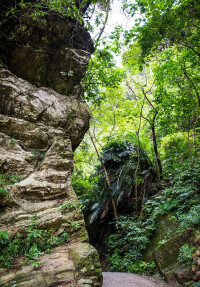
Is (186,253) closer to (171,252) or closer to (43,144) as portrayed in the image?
(171,252)

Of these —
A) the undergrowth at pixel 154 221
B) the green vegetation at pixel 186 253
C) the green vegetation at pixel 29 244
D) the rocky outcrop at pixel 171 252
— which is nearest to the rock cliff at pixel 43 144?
the green vegetation at pixel 29 244

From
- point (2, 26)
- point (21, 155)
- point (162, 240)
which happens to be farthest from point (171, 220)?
point (2, 26)

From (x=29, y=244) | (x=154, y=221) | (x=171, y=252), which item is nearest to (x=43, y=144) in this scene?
(x=29, y=244)

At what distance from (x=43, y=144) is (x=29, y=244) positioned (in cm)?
307

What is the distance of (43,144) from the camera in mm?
5914

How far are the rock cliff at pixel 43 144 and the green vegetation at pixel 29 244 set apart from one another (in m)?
0.03

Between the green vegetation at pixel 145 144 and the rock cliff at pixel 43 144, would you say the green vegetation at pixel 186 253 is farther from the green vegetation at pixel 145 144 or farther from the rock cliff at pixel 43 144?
the rock cliff at pixel 43 144

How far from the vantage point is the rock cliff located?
352 cm

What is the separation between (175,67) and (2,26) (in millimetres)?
6734

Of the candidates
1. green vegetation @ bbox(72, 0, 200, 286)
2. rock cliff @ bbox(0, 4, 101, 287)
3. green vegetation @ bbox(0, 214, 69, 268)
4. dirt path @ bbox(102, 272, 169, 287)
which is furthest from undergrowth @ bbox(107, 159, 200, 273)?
green vegetation @ bbox(0, 214, 69, 268)

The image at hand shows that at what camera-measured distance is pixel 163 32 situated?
17.4 feet

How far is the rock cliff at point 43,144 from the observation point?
11.6 feet

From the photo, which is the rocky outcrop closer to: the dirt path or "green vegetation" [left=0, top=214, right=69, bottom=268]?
the dirt path

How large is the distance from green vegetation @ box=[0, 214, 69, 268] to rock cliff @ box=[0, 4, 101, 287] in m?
0.03
